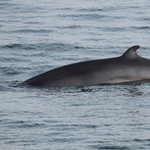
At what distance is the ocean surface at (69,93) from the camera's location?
1031cm

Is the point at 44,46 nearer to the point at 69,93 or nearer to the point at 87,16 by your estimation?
the point at 87,16

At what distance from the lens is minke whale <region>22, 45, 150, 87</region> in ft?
47.8

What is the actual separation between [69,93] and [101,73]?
1230 mm

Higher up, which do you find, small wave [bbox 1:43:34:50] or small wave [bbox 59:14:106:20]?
small wave [bbox 59:14:106:20]

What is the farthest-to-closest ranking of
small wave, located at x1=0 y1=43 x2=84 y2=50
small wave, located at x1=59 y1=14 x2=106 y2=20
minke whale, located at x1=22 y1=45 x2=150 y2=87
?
small wave, located at x1=59 y1=14 x2=106 y2=20
small wave, located at x1=0 y1=43 x2=84 y2=50
minke whale, located at x1=22 y1=45 x2=150 y2=87

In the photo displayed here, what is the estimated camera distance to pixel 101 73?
1464 cm

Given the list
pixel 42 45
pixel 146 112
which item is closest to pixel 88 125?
pixel 146 112

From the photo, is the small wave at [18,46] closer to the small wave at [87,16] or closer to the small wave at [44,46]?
the small wave at [44,46]

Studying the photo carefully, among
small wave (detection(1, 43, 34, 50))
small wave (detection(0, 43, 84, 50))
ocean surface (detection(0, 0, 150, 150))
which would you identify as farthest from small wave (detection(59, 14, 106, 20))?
small wave (detection(1, 43, 34, 50))

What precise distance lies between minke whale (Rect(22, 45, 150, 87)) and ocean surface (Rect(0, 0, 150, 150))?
27 cm

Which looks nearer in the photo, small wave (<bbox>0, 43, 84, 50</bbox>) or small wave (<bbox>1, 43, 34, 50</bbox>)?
small wave (<bbox>0, 43, 84, 50</bbox>)

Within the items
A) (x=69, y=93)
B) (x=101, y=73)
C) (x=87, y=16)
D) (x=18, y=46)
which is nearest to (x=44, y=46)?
(x=18, y=46)

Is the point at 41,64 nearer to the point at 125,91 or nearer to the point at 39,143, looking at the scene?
the point at 125,91

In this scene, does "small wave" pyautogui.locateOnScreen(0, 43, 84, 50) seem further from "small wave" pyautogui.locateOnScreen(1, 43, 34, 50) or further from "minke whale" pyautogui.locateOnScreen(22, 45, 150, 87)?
"minke whale" pyautogui.locateOnScreen(22, 45, 150, 87)
